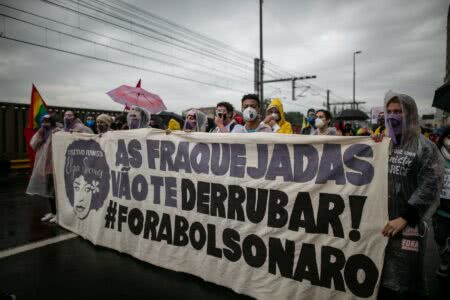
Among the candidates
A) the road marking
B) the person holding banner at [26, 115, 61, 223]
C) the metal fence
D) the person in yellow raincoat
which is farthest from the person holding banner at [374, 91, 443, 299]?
the metal fence

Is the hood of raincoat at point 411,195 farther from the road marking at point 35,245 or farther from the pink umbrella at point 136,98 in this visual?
the pink umbrella at point 136,98

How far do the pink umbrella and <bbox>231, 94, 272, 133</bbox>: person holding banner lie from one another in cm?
345

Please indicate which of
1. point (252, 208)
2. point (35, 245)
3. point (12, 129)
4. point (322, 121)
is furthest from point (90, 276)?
point (12, 129)

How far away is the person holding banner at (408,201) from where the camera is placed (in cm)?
193

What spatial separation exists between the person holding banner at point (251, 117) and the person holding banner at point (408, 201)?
1.74 meters

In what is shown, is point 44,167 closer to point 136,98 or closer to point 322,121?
point 136,98

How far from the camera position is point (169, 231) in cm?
313

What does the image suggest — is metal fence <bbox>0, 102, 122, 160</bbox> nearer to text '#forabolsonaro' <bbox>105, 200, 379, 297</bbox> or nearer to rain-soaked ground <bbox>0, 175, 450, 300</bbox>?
rain-soaked ground <bbox>0, 175, 450, 300</bbox>

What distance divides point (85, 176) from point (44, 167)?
145cm

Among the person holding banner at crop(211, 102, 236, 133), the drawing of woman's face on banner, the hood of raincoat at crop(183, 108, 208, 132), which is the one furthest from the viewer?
the hood of raincoat at crop(183, 108, 208, 132)

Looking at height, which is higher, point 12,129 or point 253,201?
point 12,129

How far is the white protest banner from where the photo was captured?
2193 mm

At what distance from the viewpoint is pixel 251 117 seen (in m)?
3.62

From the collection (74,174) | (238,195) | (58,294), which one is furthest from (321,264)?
(74,174)
